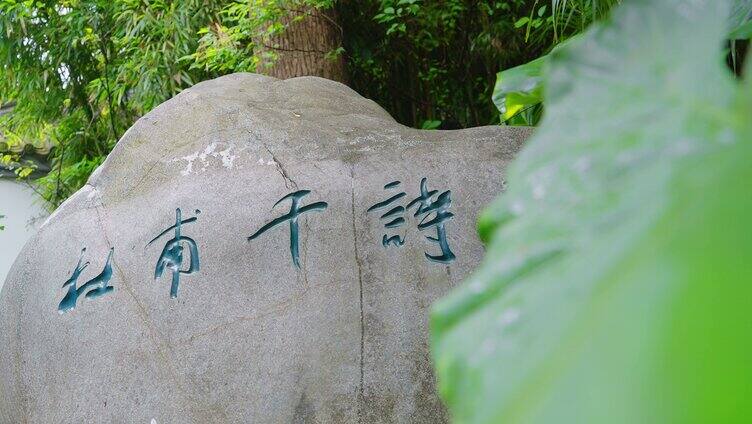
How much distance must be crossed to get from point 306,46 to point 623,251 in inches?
142

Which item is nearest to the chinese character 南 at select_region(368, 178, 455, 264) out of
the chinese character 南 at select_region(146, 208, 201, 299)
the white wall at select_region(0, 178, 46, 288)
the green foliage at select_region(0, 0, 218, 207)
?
the chinese character 南 at select_region(146, 208, 201, 299)

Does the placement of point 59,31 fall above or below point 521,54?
above

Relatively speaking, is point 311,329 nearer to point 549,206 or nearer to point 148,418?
point 148,418

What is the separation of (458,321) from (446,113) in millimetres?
4233

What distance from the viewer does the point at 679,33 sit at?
1.03 feet

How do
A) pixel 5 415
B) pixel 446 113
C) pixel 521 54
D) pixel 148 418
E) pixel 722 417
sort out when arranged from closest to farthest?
pixel 722 417
pixel 148 418
pixel 5 415
pixel 521 54
pixel 446 113

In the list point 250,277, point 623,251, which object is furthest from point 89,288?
point 623,251

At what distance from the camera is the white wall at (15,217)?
6.23 metres

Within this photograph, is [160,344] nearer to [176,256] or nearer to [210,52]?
[176,256]

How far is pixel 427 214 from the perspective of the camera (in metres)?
2.46

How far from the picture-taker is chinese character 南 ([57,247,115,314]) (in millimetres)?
2453

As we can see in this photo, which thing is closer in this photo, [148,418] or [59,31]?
[148,418]

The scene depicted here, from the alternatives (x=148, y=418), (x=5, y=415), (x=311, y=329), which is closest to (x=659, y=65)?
(x=311, y=329)

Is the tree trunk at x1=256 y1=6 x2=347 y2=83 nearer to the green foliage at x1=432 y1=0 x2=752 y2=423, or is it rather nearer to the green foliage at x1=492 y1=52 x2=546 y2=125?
the green foliage at x1=492 y1=52 x2=546 y2=125
